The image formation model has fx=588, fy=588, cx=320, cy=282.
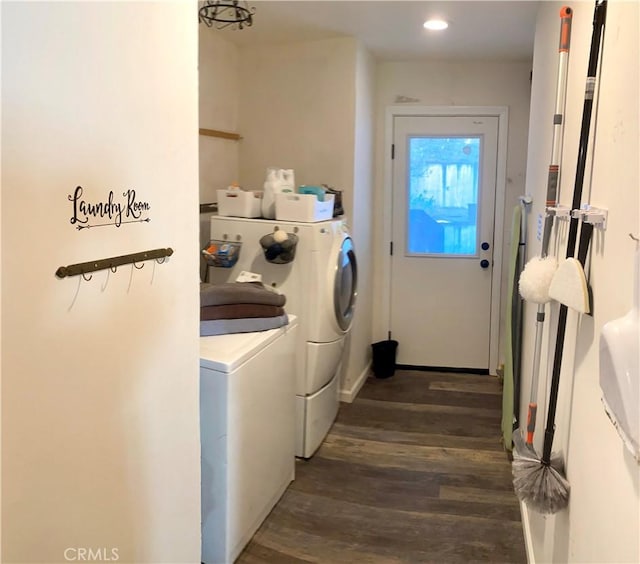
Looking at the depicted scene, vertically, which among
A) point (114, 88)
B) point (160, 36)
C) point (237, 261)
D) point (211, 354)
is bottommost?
point (211, 354)

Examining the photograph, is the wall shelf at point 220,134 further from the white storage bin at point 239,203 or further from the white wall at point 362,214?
the white wall at point 362,214

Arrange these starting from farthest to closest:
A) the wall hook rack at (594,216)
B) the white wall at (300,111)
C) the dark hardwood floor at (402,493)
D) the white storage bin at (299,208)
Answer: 1. the white wall at (300,111)
2. the white storage bin at (299,208)
3. the dark hardwood floor at (402,493)
4. the wall hook rack at (594,216)

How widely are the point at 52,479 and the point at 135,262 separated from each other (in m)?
0.50

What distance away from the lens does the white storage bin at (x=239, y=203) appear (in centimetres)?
321

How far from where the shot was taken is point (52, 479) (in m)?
1.18

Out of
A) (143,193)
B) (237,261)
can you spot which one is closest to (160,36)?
(143,193)

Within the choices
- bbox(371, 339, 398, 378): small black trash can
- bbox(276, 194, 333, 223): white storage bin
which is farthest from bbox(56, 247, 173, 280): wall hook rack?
bbox(371, 339, 398, 378): small black trash can

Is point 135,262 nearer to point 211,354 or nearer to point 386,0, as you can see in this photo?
point 211,354

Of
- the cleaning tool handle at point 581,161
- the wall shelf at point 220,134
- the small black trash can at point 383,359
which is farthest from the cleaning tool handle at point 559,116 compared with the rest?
the small black trash can at point 383,359

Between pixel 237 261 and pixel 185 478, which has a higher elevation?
pixel 237 261

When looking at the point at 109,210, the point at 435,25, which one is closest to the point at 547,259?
the point at 109,210

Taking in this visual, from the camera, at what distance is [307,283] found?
312 centimetres

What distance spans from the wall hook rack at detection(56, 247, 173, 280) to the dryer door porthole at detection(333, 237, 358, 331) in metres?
1.76

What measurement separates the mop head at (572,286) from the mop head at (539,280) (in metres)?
0.25
